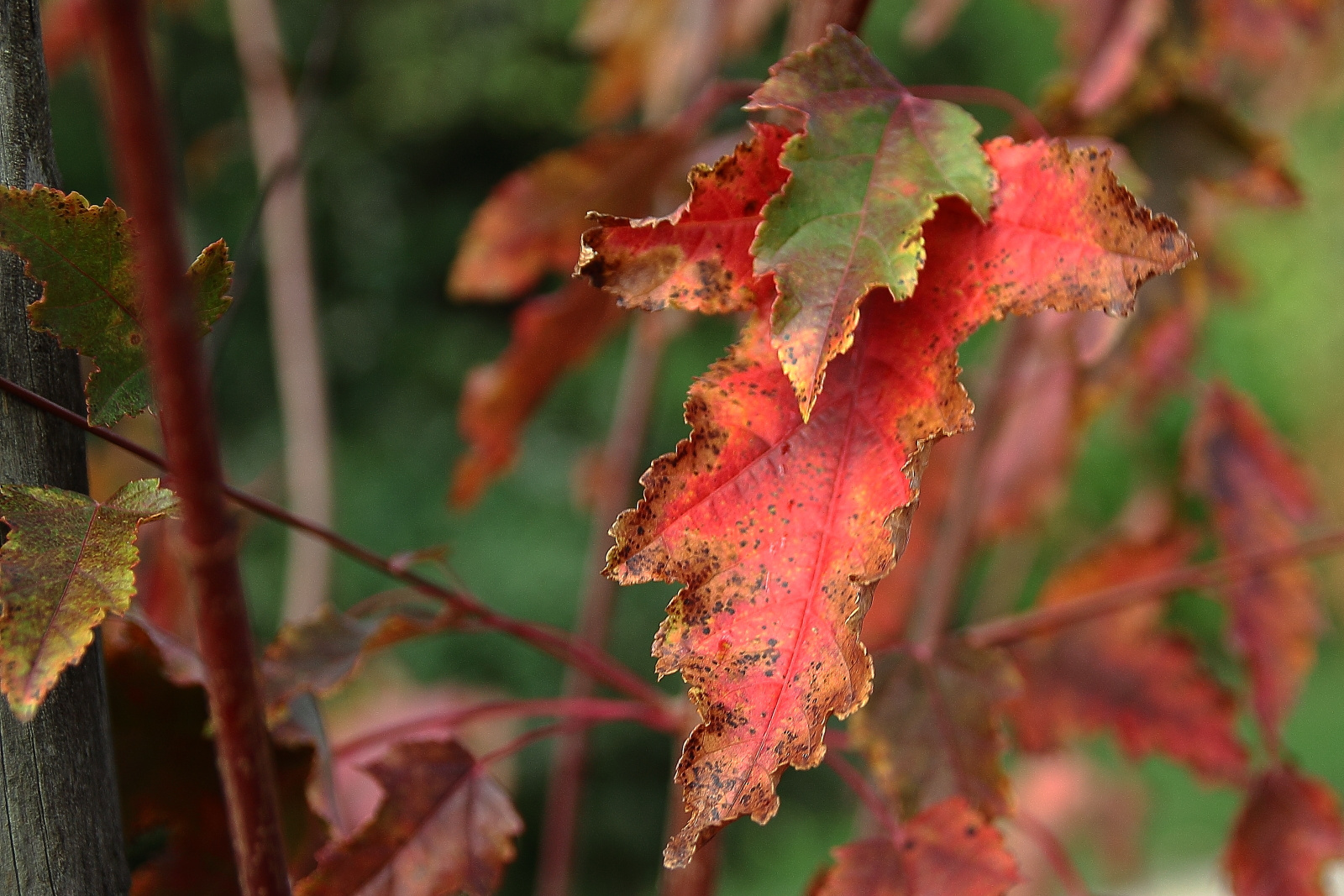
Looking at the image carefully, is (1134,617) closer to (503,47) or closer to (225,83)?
(503,47)

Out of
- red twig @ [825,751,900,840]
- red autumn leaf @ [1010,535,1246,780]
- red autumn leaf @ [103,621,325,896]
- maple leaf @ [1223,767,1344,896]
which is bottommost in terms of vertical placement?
maple leaf @ [1223,767,1344,896]

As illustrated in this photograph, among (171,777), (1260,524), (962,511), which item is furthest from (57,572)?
(1260,524)

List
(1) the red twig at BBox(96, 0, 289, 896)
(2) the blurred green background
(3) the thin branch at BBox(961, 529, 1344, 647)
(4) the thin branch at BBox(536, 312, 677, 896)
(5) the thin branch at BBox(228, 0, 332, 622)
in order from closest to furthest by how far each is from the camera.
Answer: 1. (1) the red twig at BBox(96, 0, 289, 896)
2. (3) the thin branch at BBox(961, 529, 1344, 647)
3. (4) the thin branch at BBox(536, 312, 677, 896)
4. (5) the thin branch at BBox(228, 0, 332, 622)
5. (2) the blurred green background

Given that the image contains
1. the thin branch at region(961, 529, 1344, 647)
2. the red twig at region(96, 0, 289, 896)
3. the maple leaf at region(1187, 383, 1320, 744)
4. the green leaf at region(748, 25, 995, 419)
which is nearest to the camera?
the red twig at region(96, 0, 289, 896)

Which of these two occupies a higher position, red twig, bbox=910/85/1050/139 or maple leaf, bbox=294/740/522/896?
red twig, bbox=910/85/1050/139

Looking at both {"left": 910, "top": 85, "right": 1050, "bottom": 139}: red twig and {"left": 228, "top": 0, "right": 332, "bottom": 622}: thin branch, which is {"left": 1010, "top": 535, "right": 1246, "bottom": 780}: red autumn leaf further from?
{"left": 228, "top": 0, "right": 332, "bottom": 622}: thin branch

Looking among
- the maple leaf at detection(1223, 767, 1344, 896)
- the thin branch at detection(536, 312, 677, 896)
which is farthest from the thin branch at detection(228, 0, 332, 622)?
the maple leaf at detection(1223, 767, 1344, 896)
